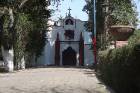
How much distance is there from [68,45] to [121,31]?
2188 inches

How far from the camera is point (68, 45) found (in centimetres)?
7762

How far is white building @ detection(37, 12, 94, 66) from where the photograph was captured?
75750 mm

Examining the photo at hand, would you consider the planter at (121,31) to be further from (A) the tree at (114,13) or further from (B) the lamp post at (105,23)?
(A) the tree at (114,13)

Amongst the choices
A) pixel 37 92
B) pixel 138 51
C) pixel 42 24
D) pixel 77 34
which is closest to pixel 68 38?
pixel 77 34

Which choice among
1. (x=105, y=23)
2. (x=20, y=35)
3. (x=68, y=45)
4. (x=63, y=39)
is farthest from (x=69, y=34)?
(x=20, y=35)

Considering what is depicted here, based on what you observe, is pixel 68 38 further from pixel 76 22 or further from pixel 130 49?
pixel 130 49

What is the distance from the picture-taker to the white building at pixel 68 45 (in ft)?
249

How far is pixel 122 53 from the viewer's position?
50.5 ft

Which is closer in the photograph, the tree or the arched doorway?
the tree

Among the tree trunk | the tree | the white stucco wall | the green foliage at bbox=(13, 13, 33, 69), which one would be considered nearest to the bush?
the tree trunk

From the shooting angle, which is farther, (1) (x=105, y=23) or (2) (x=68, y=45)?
(2) (x=68, y=45)

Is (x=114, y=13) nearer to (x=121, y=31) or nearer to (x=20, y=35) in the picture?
(x=20, y=35)

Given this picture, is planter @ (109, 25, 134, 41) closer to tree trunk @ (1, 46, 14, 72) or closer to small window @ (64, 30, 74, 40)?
tree trunk @ (1, 46, 14, 72)

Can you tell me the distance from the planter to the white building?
51.7 m
